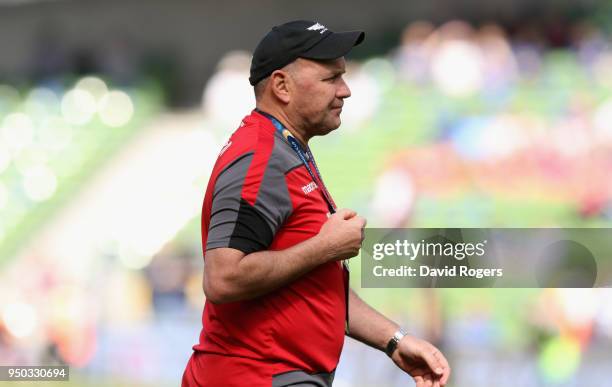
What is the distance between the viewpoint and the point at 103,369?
1116cm

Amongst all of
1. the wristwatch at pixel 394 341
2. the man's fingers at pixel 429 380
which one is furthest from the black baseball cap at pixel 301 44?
the man's fingers at pixel 429 380

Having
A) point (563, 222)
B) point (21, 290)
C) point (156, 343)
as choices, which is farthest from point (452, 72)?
point (21, 290)

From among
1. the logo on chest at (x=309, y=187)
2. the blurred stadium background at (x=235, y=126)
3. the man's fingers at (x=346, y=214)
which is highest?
the blurred stadium background at (x=235, y=126)

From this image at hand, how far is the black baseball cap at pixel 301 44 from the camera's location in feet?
9.94

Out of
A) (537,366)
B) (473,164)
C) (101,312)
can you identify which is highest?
(473,164)

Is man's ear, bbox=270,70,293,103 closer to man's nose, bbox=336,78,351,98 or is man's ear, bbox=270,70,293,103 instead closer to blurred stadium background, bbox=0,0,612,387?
man's nose, bbox=336,78,351,98

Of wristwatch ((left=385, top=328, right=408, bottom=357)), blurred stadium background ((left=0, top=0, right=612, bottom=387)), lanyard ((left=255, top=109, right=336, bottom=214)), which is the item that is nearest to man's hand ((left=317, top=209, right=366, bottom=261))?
lanyard ((left=255, top=109, right=336, bottom=214))

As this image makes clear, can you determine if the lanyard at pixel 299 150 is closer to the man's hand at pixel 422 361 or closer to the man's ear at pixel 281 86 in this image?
the man's ear at pixel 281 86

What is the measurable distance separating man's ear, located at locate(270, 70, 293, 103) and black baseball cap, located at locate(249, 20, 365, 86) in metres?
0.02

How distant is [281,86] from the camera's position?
3.08m

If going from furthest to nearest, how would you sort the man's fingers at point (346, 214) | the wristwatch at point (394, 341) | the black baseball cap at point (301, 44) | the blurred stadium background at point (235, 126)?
the blurred stadium background at point (235, 126), the wristwatch at point (394, 341), the black baseball cap at point (301, 44), the man's fingers at point (346, 214)

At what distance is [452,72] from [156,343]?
164 inches

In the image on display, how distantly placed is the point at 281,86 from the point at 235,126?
8710 millimetres

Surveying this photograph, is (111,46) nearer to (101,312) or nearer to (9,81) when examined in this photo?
(9,81)
